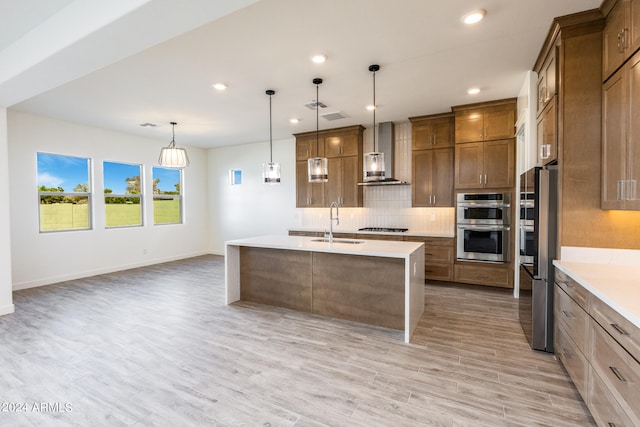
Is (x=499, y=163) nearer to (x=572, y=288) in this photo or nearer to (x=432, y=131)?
(x=432, y=131)

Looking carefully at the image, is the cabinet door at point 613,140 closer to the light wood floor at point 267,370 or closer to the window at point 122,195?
the light wood floor at point 267,370

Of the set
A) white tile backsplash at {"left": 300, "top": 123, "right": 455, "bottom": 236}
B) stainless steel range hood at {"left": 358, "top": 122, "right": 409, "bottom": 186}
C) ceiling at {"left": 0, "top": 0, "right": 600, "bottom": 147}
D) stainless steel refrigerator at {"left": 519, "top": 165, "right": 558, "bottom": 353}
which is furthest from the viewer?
stainless steel range hood at {"left": 358, "top": 122, "right": 409, "bottom": 186}

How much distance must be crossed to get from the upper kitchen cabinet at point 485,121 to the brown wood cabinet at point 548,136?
1575 millimetres

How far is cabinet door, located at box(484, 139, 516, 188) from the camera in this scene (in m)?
4.58

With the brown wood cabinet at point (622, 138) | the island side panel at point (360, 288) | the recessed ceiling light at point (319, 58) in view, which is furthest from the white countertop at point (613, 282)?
the recessed ceiling light at point (319, 58)

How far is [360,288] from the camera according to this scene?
137 inches

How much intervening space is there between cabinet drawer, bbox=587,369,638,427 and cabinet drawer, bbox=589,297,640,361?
0.33 meters

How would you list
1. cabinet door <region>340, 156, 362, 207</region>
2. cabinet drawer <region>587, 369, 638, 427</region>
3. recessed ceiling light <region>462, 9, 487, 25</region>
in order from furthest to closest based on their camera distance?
cabinet door <region>340, 156, 362, 207</region>, recessed ceiling light <region>462, 9, 487, 25</region>, cabinet drawer <region>587, 369, 638, 427</region>

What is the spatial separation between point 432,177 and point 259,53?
3545 millimetres

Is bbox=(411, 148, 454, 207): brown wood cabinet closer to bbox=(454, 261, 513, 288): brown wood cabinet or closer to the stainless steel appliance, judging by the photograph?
the stainless steel appliance

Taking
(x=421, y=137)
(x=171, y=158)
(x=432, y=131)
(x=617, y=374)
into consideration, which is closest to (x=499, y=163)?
(x=432, y=131)

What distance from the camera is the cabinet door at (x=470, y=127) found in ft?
15.6

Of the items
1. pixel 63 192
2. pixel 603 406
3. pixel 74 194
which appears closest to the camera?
pixel 603 406

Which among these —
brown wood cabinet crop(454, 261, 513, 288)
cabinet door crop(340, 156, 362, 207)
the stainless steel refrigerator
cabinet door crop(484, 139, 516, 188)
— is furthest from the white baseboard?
the stainless steel refrigerator
